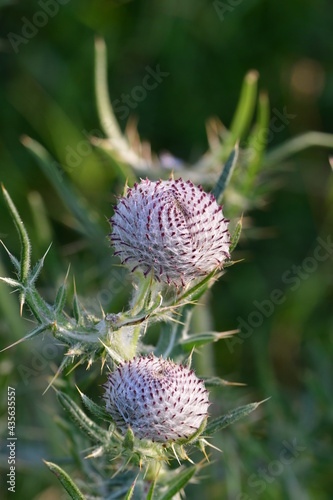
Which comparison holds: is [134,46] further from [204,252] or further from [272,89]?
[204,252]

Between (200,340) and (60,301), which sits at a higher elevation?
(60,301)

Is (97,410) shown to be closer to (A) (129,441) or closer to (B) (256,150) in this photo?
(A) (129,441)

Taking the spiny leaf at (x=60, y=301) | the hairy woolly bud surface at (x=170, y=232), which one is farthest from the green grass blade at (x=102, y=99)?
the spiny leaf at (x=60, y=301)

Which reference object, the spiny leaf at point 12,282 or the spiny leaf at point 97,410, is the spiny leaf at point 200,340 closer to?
the spiny leaf at point 97,410

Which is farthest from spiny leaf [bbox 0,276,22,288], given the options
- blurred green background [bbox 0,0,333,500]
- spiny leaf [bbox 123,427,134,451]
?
blurred green background [bbox 0,0,333,500]

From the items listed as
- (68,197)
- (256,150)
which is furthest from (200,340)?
(68,197)

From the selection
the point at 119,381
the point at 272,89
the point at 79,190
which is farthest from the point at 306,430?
the point at 272,89
